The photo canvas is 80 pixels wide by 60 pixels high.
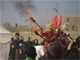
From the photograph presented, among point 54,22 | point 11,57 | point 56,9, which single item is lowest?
point 11,57

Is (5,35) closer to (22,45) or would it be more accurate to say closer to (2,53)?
(2,53)

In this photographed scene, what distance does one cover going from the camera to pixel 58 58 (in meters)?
2.09

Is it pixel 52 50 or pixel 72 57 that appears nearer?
pixel 52 50

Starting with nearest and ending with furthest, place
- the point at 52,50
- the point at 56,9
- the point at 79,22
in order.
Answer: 1. the point at 52,50
2. the point at 56,9
3. the point at 79,22

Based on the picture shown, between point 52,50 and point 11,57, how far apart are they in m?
5.48

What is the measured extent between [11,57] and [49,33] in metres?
2.39

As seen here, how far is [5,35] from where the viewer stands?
12.5ft

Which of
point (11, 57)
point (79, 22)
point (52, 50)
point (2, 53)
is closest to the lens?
point (52, 50)

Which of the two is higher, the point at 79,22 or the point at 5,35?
the point at 79,22

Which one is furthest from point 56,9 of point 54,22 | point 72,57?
point 72,57

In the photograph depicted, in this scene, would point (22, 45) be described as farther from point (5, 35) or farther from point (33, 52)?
point (33, 52)

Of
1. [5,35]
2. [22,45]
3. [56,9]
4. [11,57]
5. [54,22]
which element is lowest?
[11,57]

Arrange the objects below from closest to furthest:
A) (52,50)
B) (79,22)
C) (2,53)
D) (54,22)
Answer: (52,50)
(2,53)
(54,22)
(79,22)

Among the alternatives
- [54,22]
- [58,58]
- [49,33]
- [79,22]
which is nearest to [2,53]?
[58,58]
